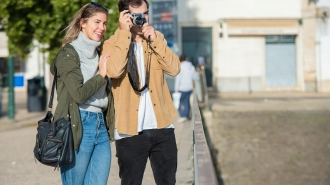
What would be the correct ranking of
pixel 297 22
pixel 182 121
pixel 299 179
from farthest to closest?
pixel 297 22 → pixel 182 121 → pixel 299 179

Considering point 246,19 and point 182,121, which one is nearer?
point 182,121

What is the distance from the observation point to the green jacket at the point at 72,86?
415 centimetres

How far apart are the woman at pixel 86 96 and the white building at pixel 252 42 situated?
97.3 ft

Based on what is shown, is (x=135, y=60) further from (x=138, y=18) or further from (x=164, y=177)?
(x=164, y=177)

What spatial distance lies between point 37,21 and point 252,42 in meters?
21.2

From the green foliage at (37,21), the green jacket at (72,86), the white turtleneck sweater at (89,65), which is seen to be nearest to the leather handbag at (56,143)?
the green jacket at (72,86)

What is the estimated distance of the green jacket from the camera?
4148 mm

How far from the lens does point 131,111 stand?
4223mm

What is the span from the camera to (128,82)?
425cm

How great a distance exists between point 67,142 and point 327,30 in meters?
31.3

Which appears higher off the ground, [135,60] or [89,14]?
[89,14]

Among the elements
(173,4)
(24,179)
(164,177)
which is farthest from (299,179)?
(173,4)

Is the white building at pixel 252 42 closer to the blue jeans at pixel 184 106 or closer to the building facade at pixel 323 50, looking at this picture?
the building facade at pixel 323 50

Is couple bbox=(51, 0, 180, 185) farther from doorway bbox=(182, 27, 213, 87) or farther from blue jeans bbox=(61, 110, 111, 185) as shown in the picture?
doorway bbox=(182, 27, 213, 87)
